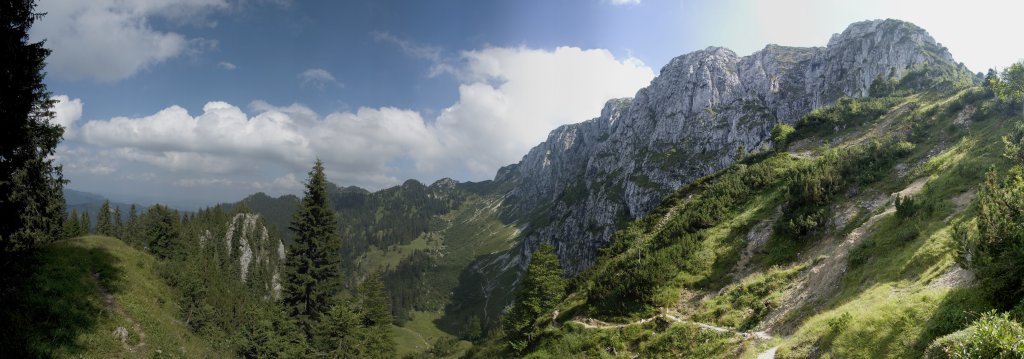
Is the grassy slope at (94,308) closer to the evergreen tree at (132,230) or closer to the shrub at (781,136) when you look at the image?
the shrub at (781,136)

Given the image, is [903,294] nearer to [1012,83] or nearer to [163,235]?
[1012,83]

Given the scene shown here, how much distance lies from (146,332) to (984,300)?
1640 inches

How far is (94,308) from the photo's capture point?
2547 centimetres

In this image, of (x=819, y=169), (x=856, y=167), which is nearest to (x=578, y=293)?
(x=819, y=169)

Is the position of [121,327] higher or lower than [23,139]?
lower

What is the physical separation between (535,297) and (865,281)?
23.8m

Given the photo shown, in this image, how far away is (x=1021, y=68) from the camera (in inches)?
1422

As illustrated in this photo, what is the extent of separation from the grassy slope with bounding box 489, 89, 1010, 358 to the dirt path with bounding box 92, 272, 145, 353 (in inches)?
1070

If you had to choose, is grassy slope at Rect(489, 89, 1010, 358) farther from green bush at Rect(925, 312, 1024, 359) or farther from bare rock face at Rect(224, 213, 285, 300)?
bare rock face at Rect(224, 213, 285, 300)

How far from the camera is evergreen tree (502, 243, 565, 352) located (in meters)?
37.5

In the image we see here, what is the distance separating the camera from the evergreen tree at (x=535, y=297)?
123 feet

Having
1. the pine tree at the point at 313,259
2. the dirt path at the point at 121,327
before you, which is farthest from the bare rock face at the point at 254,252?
the dirt path at the point at 121,327

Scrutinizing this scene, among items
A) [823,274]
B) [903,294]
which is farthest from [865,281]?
[823,274]

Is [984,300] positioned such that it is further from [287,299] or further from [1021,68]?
[287,299]
